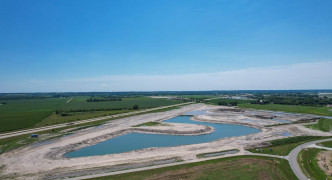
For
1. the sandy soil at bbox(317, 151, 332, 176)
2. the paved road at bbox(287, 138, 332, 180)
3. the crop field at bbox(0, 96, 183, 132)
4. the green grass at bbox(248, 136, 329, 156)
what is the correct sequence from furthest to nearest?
the crop field at bbox(0, 96, 183, 132) → the green grass at bbox(248, 136, 329, 156) → the sandy soil at bbox(317, 151, 332, 176) → the paved road at bbox(287, 138, 332, 180)

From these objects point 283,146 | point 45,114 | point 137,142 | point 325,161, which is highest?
point 45,114

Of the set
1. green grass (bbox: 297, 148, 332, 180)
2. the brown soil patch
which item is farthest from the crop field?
green grass (bbox: 297, 148, 332, 180)

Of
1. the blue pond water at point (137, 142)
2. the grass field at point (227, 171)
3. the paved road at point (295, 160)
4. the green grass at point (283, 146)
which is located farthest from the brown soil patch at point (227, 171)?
the blue pond water at point (137, 142)

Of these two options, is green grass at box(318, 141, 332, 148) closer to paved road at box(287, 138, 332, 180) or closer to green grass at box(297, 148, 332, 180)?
paved road at box(287, 138, 332, 180)

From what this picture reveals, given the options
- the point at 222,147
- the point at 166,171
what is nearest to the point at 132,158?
the point at 166,171

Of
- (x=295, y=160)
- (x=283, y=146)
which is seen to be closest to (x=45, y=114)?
(x=283, y=146)

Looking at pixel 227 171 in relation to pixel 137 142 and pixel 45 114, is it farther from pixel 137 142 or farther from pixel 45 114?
pixel 45 114
